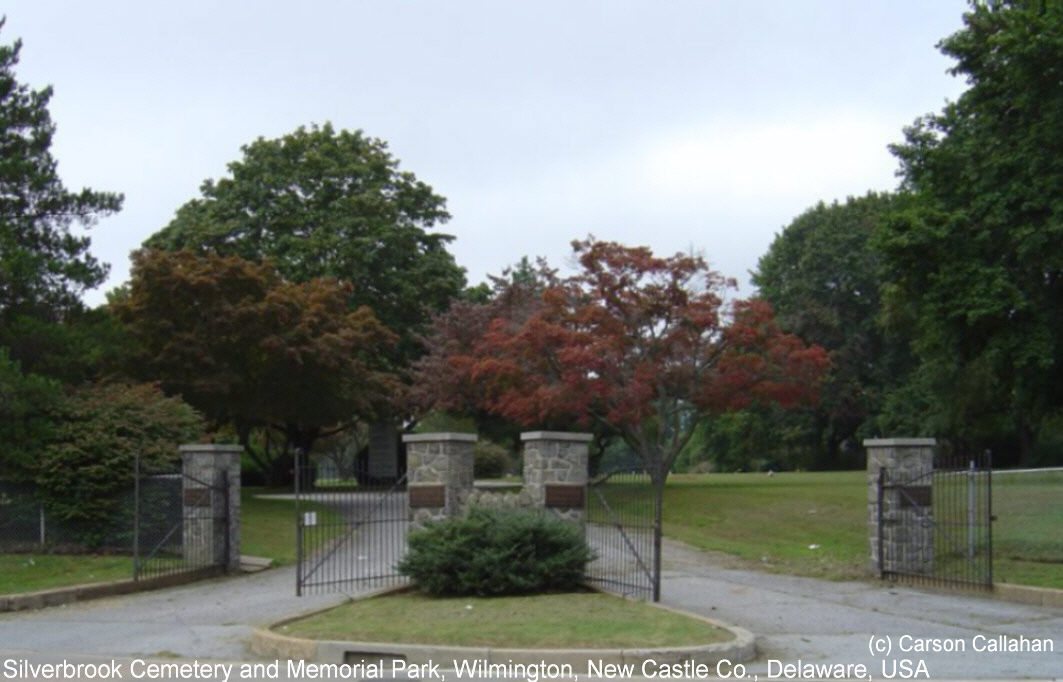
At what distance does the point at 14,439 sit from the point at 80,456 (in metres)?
1.19

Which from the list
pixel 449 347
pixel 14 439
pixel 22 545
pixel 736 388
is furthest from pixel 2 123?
pixel 736 388

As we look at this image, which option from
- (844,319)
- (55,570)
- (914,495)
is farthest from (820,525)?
(844,319)

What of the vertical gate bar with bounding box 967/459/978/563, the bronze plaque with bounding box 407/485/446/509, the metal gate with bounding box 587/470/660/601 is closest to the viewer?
the metal gate with bounding box 587/470/660/601

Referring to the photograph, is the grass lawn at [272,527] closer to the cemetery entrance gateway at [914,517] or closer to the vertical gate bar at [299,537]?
the vertical gate bar at [299,537]

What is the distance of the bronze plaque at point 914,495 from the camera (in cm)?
1811

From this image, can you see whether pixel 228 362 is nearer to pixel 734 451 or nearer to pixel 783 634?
pixel 783 634

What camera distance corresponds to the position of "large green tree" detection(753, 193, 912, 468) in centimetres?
5553

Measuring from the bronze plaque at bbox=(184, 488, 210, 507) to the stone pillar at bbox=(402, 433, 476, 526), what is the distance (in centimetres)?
424

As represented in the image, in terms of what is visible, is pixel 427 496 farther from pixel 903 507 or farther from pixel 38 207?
pixel 38 207

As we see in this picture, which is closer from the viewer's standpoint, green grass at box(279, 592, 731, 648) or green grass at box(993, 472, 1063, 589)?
green grass at box(279, 592, 731, 648)

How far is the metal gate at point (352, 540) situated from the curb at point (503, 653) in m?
3.67

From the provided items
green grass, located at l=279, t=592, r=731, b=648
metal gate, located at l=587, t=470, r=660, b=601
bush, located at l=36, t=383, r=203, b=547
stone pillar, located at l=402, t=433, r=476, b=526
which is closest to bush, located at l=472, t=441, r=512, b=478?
metal gate, located at l=587, t=470, r=660, b=601

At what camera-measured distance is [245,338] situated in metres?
31.0

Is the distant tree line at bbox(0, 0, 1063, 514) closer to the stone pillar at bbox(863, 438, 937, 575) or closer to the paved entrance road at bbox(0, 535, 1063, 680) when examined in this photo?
the paved entrance road at bbox(0, 535, 1063, 680)
